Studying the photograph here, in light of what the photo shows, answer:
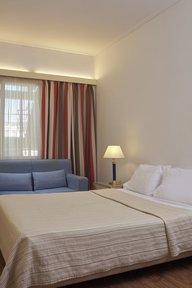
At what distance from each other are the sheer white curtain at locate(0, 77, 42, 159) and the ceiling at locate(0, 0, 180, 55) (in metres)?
0.74

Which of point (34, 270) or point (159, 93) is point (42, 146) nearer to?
point (159, 93)

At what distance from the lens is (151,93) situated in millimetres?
3814

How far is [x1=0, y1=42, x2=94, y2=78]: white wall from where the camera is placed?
466 cm

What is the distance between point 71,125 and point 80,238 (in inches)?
129

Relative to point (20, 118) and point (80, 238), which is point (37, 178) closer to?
point (20, 118)

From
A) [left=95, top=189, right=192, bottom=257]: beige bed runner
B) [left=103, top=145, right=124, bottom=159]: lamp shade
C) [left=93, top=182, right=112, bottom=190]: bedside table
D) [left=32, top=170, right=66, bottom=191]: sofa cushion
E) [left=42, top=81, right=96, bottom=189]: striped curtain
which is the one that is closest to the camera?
[left=95, top=189, right=192, bottom=257]: beige bed runner

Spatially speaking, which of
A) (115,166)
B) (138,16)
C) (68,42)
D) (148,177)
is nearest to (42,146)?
(115,166)

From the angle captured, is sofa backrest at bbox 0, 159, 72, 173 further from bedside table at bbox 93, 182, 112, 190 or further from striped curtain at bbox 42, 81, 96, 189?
bedside table at bbox 93, 182, 112, 190

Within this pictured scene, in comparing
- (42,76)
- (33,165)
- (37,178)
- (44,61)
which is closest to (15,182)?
(37,178)

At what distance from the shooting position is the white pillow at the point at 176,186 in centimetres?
280

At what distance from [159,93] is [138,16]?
110cm

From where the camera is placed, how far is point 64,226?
204cm

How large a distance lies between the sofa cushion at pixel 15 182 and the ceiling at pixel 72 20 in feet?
7.30

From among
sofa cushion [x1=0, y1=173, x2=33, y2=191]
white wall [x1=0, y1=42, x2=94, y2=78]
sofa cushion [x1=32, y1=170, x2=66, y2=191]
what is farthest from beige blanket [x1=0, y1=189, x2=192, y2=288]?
white wall [x1=0, y1=42, x2=94, y2=78]
